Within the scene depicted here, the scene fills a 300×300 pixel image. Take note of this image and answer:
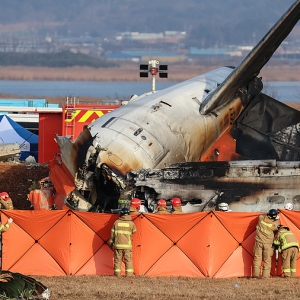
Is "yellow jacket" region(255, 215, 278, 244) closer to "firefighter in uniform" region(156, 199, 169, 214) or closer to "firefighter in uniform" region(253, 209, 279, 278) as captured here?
"firefighter in uniform" region(253, 209, 279, 278)

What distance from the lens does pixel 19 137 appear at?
40.8 m

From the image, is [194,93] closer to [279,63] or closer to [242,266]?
[242,266]

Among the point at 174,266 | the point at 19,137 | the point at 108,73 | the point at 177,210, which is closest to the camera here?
the point at 174,266

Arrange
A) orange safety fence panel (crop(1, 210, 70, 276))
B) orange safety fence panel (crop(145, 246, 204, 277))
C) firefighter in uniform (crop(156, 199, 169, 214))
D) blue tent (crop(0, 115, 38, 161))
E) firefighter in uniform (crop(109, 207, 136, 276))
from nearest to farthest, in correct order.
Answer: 1. firefighter in uniform (crop(109, 207, 136, 276))
2. orange safety fence panel (crop(145, 246, 204, 277))
3. orange safety fence panel (crop(1, 210, 70, 276))
4. firefighter in uniform (crop(156, 199, 169, 214))
5. blue tent (crop(0, 115, 38, 161))

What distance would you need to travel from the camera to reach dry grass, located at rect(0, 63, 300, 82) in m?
130

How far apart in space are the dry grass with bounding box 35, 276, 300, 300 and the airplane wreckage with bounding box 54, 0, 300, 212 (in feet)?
12.0

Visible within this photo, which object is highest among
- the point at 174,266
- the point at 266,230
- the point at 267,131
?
the point at 267,131

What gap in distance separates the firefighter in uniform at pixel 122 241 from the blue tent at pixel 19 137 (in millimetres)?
19534

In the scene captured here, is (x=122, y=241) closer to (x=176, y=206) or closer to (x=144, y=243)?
(x=144, y=243)

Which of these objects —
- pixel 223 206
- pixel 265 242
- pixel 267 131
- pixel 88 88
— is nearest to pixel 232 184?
pixel 223 206

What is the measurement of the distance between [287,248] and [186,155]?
20.4ft

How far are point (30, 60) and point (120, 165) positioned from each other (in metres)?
133

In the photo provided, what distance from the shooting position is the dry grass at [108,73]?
425 feet

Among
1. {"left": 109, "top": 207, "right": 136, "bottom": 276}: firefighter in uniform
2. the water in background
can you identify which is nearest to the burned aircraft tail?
{"left": 109, "top": 207, "right": 136, "bottom": 276}: firefighter in uniform
